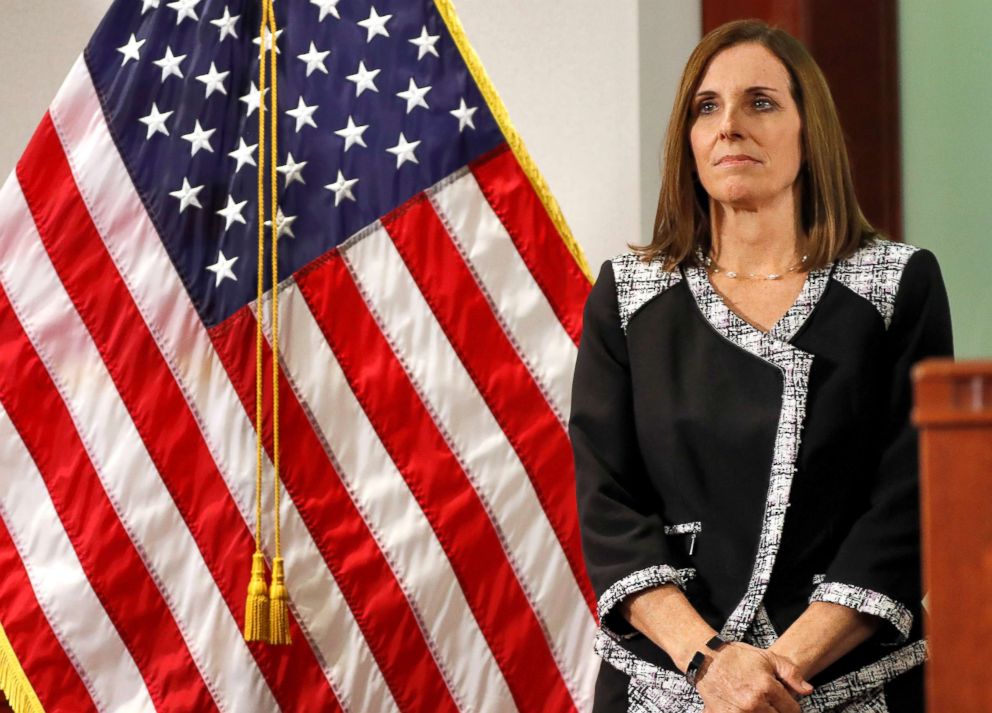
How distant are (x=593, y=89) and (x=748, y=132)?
728 millimetres

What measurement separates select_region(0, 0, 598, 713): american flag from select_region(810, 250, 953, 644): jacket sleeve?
69 cm

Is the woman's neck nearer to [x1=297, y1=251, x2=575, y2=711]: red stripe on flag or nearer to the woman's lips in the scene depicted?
the woman's lips

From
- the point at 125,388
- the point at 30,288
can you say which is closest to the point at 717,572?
the point at 125,388

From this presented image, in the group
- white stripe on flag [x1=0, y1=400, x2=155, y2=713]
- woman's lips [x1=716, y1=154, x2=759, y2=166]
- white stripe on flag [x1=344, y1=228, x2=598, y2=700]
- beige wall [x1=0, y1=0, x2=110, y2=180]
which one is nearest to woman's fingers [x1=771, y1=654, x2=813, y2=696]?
woman's lips [x1=716, y1=154, x2=759, y2=166]

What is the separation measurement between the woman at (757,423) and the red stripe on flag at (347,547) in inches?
21.8

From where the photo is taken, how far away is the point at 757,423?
156cm

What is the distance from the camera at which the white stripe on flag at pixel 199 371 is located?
83.8 inches

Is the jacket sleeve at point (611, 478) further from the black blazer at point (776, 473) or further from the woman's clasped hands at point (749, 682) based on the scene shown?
the woman's clasped hands at point (749, 682)

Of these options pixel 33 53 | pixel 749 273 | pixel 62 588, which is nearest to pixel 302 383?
pixel 62 588

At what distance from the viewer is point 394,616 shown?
2135 mm

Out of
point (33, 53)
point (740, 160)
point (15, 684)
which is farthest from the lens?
point (33, 53)

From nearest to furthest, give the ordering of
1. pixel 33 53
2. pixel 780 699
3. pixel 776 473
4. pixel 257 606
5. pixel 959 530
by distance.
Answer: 1. pixel 959 530
2. pixel 780 699
3. pixel 776 473
4. pixel 257 606
5. pixel 33 53

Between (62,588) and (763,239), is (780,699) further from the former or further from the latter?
(62,588)

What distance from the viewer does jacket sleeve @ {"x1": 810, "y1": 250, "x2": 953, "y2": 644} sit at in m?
1.50
